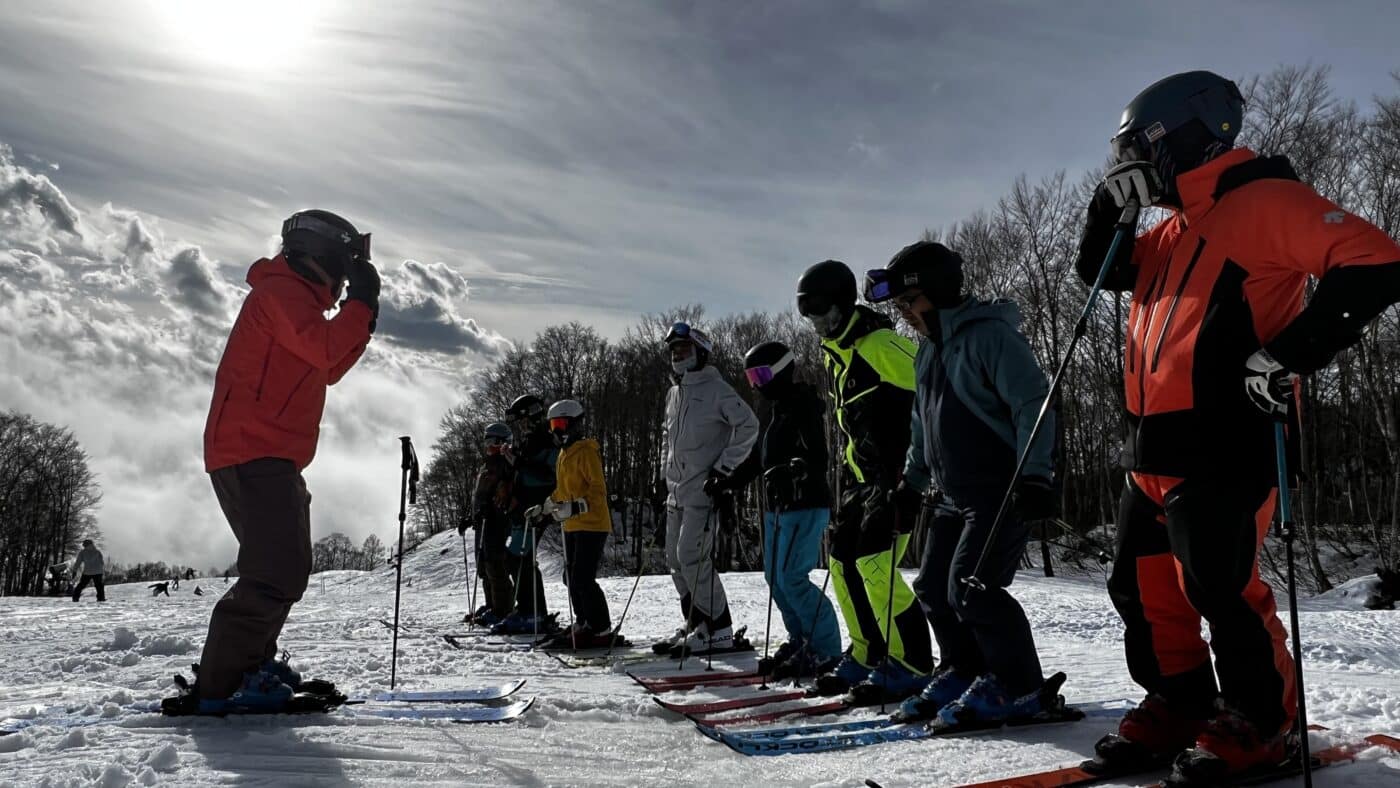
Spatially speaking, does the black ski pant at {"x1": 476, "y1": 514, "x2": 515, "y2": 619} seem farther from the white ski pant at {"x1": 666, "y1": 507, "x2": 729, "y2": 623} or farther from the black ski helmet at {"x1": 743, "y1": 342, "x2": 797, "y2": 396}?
the black ski helmet at {"x1": 743, "y1": 342, "x2": 797, "y2": 396}

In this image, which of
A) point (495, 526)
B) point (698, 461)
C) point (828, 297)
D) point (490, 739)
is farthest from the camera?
point (495, 526)

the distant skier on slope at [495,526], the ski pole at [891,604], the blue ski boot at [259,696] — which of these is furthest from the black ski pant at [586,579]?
the blue ski boot at [259,696]

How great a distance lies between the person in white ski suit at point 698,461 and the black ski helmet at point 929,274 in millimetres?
2286

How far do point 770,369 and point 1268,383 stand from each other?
356 cm

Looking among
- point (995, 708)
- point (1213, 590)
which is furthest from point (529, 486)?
point (1213, 590)

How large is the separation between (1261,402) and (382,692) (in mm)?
4031

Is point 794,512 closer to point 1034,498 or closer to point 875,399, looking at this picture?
point 875,399

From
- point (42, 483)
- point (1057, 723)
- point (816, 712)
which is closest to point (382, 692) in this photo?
point (816, 712)

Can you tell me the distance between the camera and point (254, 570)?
364cm

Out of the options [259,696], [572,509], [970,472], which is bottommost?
[259,696]

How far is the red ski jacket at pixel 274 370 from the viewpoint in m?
3.72

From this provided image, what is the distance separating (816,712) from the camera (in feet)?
12.9

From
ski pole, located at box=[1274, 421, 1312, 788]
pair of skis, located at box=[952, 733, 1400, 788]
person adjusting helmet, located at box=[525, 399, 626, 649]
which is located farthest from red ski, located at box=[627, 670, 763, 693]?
ski pole, located at box=[1274, 421, 1312, 788]

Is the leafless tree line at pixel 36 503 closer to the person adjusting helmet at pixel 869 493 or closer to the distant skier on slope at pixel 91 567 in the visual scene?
→ the distant skier on slope at pixel 91 567
